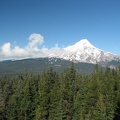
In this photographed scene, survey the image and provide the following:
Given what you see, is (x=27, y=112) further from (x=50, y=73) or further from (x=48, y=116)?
(x=50, y=73)

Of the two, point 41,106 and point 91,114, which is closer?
point 91,114

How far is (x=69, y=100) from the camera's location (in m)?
67.7

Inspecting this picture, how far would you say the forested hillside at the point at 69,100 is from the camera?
5744 cm

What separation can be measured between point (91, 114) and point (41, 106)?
14858 mm

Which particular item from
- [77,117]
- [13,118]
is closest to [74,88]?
[77,117]

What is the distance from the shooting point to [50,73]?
238 ft

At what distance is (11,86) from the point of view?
299 ft

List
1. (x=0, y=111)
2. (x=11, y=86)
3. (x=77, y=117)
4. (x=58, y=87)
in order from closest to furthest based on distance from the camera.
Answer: (x=77, y=117) → (x=58, y=87) → (x=0, y=111) → (x=11, y=86)

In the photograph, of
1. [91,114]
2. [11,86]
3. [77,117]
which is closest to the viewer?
[91,114]

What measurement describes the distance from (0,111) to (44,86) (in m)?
17.4

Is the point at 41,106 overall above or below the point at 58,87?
below

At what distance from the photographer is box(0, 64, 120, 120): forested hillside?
57.4 meters

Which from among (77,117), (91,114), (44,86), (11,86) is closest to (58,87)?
(44,86)

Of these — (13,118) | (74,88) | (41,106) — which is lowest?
(13,118)
